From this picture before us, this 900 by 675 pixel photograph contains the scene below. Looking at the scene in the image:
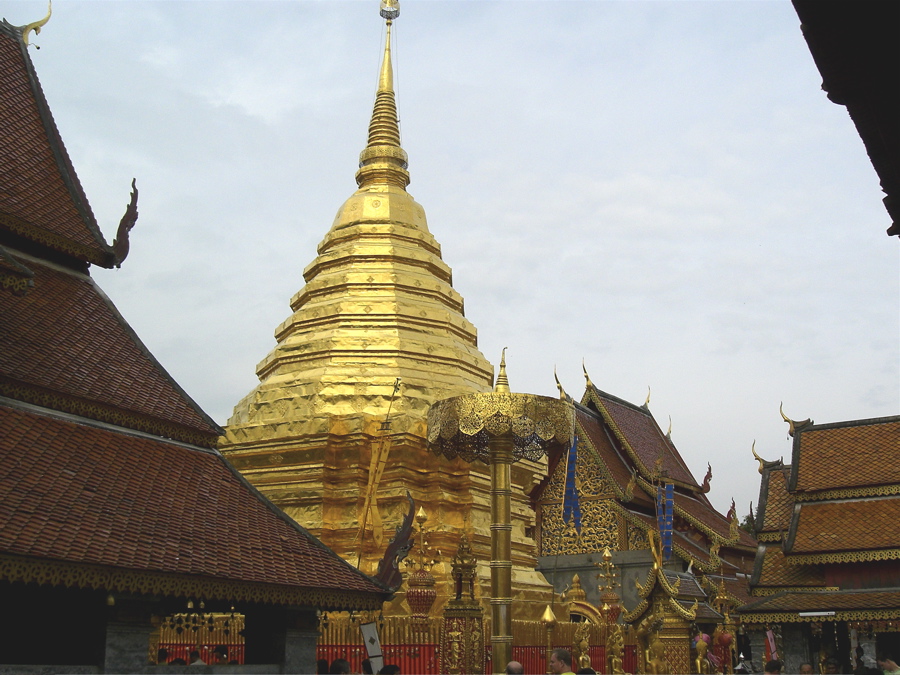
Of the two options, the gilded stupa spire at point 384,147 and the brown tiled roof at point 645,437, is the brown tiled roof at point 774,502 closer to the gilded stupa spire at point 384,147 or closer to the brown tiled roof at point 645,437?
the brown tiled roof at point 645,437

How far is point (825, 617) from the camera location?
49.5 feet

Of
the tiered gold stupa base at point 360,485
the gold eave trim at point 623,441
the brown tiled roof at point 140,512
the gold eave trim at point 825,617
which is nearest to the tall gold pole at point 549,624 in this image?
the brown tiled roof at point 140,512

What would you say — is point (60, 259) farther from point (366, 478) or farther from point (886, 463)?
point (886, 463)

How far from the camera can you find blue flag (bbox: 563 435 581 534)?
20.8 metres

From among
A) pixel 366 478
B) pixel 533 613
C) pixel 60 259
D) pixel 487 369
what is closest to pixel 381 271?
pixel 487 369

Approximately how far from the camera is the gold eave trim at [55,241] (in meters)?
9.37

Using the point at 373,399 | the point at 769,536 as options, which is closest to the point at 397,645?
the point at 373,399

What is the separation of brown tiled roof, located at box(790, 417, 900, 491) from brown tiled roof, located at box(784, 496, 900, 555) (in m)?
0.33

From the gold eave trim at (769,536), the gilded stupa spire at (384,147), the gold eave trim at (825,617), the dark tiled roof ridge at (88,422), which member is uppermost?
the gilded stupa spire at (384,147)

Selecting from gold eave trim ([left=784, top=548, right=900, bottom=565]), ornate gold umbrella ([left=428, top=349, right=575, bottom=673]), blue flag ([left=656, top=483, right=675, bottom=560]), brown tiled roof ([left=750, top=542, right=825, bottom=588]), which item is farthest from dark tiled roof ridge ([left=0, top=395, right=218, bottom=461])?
blue flag ([left=656, top=483, right=675, bottom=560])

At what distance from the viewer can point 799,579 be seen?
54.4 feet

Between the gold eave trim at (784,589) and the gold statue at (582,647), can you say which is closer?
the gold statue at (582,647)

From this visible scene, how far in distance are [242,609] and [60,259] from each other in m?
4.02

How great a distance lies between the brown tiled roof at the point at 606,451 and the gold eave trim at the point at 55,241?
1459 centimetres
